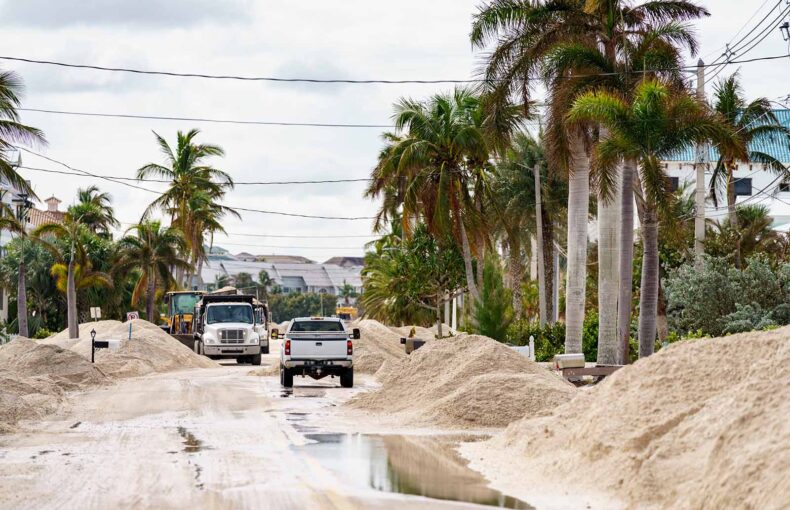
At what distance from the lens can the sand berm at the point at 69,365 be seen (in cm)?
2120

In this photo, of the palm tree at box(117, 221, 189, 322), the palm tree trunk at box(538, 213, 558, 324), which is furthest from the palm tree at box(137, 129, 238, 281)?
the palm tree trunk at box(538, 213, 558, 324)

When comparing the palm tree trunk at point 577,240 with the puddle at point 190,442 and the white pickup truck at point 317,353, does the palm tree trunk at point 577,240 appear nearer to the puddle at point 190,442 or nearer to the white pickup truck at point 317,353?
the white pickup truck at point 317,353

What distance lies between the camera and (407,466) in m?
13.1

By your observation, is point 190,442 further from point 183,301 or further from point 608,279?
point 183,301

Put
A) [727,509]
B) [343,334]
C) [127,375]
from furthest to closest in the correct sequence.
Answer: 1. [127,375]
2. [343,334]
3. [727,509]

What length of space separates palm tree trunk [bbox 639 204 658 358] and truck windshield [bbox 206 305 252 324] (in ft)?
71.6

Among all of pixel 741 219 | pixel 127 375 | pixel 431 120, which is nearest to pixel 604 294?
pixel 127 375

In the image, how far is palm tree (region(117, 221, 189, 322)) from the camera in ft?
241

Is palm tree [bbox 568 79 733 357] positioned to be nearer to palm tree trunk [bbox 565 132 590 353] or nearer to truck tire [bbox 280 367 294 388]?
palm tree trunk [bbox 565 132 590 353]

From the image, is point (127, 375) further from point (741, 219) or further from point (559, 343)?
point (741, 219)

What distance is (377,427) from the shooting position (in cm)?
1853

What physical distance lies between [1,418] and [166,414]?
3.45 m

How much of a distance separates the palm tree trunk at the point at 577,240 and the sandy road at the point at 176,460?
11.8 meters

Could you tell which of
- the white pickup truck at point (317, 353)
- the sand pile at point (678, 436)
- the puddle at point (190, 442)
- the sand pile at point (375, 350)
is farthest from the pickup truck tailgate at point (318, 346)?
the sand pile at point (678, 436)
